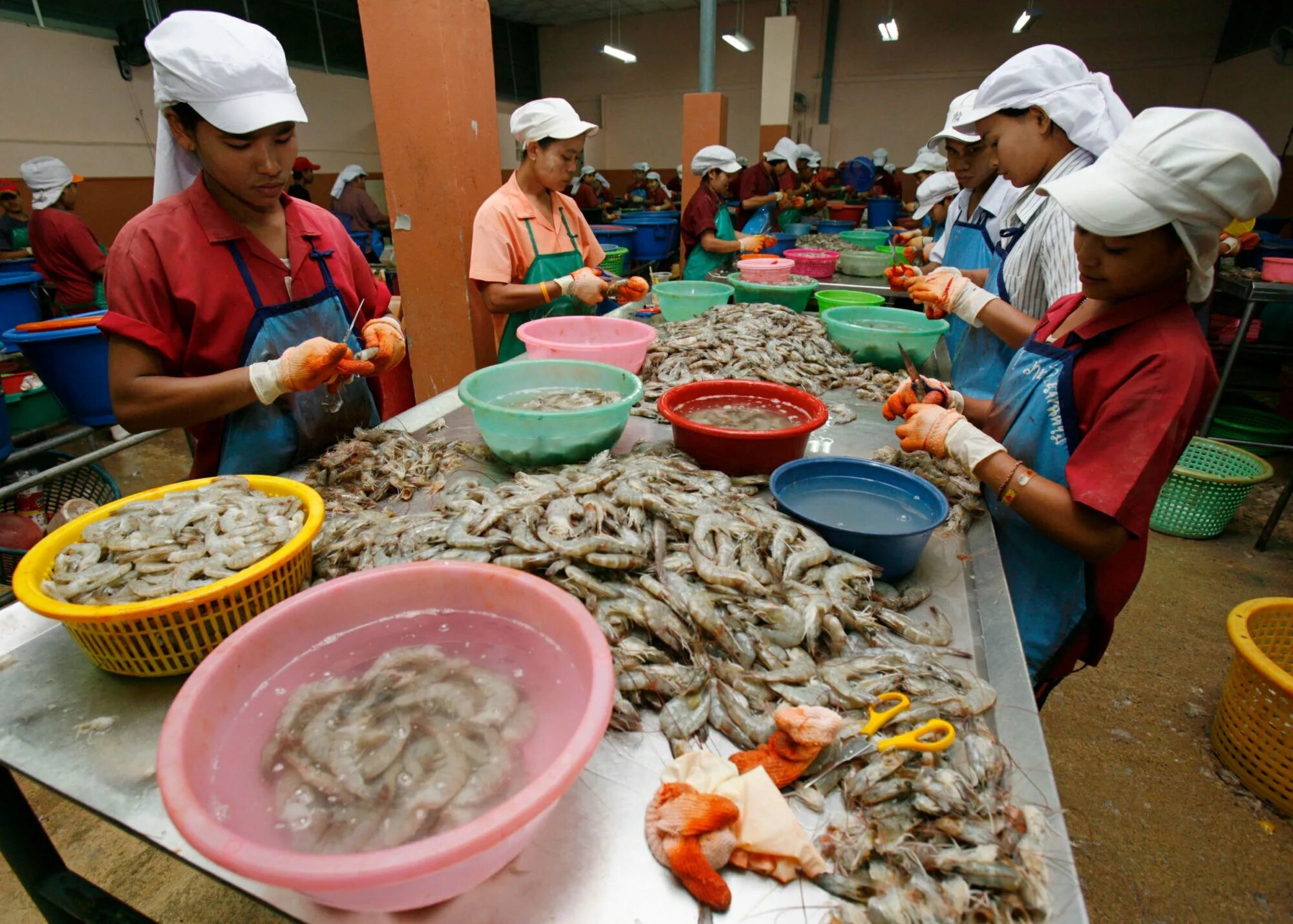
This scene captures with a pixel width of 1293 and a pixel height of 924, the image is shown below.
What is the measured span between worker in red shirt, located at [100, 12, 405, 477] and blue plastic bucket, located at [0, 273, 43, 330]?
216 inches

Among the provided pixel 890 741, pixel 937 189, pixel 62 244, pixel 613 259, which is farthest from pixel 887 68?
pixel 890 741

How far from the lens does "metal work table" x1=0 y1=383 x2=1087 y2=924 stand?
3.60ft

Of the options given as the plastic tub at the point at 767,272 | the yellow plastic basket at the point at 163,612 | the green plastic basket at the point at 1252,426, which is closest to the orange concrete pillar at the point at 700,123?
the plastic tub at the point at 767,272

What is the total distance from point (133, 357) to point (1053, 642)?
3428mm

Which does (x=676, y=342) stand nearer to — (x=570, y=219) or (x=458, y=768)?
(x=570, y=219)

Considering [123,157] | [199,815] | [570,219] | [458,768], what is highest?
[123,157]

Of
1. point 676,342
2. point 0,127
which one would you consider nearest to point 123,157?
point 0,127

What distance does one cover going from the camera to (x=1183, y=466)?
5.68 metres

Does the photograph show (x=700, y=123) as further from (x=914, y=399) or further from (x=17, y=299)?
(x=914, y=399)

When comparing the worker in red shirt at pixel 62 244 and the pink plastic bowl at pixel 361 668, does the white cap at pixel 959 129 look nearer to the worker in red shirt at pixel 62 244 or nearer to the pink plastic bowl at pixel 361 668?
the pink plastic bowl at pixel 361 668

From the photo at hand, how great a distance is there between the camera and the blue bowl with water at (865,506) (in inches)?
73.7

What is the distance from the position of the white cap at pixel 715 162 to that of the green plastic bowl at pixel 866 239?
164cm

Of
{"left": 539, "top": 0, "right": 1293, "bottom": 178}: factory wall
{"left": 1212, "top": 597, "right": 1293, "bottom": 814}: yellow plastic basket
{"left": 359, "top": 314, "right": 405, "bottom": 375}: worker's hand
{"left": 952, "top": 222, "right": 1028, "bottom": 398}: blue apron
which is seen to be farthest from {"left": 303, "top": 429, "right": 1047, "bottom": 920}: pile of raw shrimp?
{"left": 539, "top": 0, "right": 1293, "bottom": 178}: factory wall

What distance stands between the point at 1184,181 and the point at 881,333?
82.7 inches
